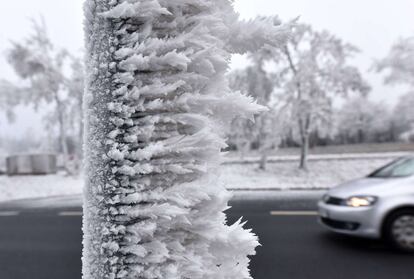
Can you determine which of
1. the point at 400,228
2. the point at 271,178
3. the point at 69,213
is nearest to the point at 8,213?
the point at 69,213

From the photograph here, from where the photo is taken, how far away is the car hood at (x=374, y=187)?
557 centimetres

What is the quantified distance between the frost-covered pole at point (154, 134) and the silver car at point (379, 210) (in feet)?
17.6

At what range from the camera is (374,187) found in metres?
5.66

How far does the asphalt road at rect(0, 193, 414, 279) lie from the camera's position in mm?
4578

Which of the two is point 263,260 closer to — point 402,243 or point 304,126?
point 402,243

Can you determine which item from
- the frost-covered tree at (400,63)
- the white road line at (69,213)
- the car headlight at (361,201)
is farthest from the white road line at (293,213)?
the frost-covered tree at (400,63)

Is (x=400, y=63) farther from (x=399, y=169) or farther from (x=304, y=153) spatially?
(x=399, y=169)

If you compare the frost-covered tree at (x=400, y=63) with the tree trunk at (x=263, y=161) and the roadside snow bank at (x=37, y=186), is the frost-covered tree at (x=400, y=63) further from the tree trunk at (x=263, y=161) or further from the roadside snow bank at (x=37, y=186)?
the roadside snow bank at (x=37, y=186)

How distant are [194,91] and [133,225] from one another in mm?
219

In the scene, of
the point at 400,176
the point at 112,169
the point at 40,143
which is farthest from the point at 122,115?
the point at 40,143

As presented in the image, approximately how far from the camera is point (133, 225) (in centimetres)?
58

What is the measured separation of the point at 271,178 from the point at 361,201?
998cm

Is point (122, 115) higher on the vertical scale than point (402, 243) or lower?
higher

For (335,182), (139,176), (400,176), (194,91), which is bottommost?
(335,182)
